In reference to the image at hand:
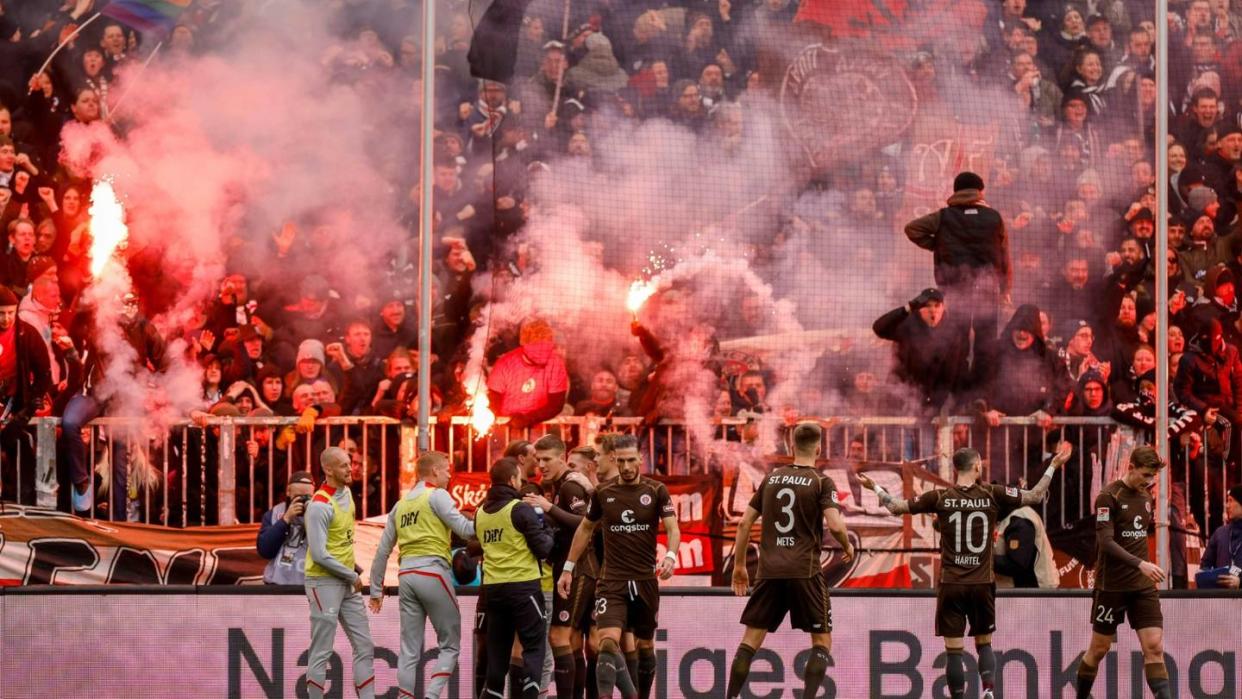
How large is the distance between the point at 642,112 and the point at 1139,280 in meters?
4.85

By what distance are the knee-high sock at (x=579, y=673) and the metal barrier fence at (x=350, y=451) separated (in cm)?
279

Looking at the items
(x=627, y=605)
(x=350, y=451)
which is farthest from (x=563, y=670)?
(x=350, y=451)

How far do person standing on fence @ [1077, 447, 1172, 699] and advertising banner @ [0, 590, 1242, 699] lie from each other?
135 cm

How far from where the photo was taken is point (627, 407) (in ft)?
51.1

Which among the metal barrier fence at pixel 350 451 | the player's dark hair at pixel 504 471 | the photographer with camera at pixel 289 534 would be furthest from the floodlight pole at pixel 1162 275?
the photographer with camera at pixel 289 534

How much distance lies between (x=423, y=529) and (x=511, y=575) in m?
0.80

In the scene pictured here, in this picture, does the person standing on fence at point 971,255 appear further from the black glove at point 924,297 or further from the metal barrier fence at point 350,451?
the metal barrier fence at point 350,451

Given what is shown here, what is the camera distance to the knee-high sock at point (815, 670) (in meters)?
11.7

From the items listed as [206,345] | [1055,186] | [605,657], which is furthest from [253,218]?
[1055,186]

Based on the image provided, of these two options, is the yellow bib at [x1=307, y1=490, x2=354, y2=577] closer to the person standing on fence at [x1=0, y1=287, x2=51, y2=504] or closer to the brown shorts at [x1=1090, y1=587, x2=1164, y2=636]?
the person standing on fence at [x1=0, y1=287, x2=51, y2=504]

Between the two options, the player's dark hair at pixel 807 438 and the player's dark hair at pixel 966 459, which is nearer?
the player's dark hair at pixel 807 438

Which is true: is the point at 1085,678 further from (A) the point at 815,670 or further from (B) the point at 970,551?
(A) the point at 815,670

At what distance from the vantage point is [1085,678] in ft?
42.8

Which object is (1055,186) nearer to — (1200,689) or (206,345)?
(1200,689)
